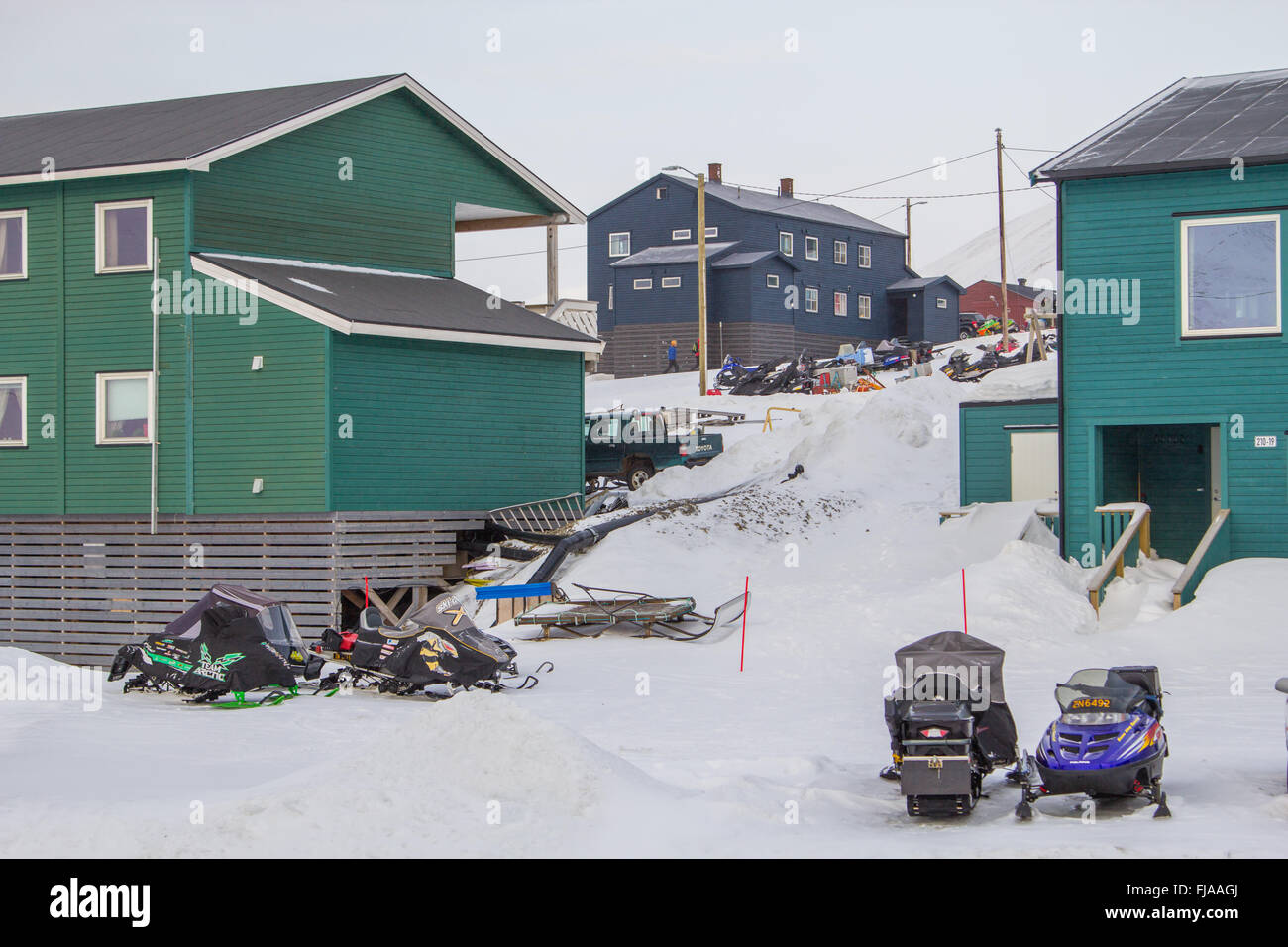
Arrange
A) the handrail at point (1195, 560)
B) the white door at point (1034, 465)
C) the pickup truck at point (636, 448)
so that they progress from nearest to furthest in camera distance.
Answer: the handrail at point (1195, 560) → the white door at point (1034, 465) → the pickup truck at point (636, 448)

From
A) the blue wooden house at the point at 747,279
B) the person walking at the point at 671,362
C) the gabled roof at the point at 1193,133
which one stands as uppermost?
the blue wooden house at the point at 747,279

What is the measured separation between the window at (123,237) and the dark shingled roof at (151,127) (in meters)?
0.81

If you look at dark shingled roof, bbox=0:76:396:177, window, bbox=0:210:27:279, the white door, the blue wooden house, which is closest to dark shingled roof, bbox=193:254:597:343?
dark shingled roof, bbox=0:76:396:177

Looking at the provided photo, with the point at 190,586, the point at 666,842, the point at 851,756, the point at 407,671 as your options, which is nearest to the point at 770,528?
the point at 190,586

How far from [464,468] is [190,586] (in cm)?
515

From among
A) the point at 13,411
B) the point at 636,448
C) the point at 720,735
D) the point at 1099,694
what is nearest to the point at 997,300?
the point at 636,448

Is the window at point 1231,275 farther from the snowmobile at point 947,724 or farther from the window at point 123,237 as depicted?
the window at point 123,237

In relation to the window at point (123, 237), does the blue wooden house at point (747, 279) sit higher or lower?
higher

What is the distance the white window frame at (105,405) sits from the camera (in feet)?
84.7

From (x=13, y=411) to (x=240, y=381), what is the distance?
523 cm

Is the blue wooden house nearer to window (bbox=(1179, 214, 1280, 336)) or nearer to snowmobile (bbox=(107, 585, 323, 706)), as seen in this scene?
window (bbox=(1179, 214, 1280, 336))

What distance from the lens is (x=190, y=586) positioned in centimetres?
2544

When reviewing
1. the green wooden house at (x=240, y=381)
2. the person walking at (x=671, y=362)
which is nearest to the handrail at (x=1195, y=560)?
the green wooden house at (x=240, y=381)
